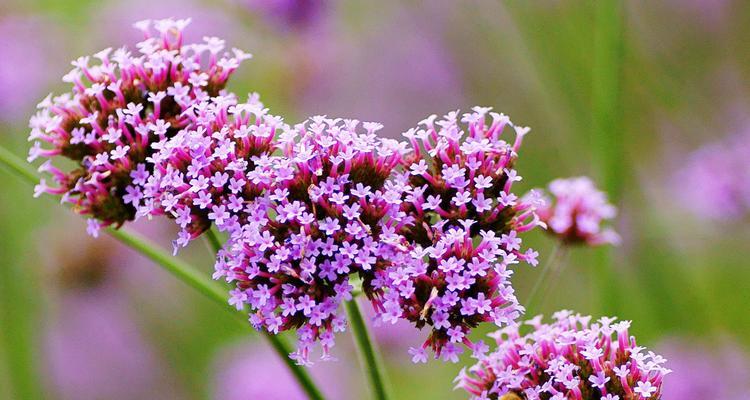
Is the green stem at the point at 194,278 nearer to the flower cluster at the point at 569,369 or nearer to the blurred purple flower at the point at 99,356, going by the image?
the flower cluster at the point at 569,369

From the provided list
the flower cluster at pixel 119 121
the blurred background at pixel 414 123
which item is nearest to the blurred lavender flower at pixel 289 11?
the blurred background at pixel 414 123

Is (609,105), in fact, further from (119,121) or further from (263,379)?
(263,379)

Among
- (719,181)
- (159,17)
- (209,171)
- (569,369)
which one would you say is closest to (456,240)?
(569,369)

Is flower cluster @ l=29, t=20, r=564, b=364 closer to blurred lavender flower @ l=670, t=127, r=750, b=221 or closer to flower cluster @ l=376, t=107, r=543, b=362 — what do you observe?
flower cluster @ l=376, t=107, r=543, b=362

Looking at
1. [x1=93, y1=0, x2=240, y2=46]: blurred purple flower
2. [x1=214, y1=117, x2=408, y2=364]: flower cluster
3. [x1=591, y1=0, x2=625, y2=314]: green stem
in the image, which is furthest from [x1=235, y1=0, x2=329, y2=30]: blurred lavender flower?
[x1=214, y1=117, x2=408, y2=364]: flower cluster

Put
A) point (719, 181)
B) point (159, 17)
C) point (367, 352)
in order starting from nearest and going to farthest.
Answer: point (367, 352), point (719, 181), point (159, 17)

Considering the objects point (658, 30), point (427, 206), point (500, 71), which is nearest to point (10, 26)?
point (500, 71)
